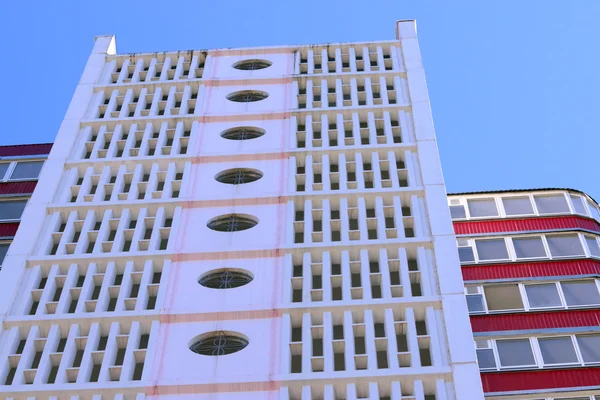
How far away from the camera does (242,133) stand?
46.7 metres

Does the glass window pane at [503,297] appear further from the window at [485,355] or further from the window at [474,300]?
the window at [485,355]

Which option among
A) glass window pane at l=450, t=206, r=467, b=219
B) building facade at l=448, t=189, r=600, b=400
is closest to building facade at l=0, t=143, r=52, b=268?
glass window pane at l=450, t=206, r=467, b=219

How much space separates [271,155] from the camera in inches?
1737

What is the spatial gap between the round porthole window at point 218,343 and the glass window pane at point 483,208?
1398 centimetres

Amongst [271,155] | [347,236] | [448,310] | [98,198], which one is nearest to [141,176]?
[98,198]

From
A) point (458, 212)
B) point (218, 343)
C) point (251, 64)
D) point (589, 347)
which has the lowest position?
point (218, 343)

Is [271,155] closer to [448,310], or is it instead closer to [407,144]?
[407,144]

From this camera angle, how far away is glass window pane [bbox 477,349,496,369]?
3781 centimetres

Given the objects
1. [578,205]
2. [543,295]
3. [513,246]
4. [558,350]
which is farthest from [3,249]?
[578,205]

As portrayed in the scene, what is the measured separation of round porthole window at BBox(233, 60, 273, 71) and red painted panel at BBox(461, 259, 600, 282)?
16.0 m

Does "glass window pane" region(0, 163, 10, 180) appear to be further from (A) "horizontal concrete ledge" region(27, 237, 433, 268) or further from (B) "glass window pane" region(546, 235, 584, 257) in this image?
(B) "glass window pane" region(546, 235, 584, 257)

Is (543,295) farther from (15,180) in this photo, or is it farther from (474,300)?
(15,180)

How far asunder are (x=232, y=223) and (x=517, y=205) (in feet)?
41.1

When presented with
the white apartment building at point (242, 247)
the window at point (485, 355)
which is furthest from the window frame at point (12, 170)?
the window at point (485, 355)
